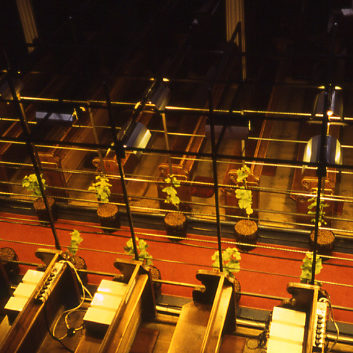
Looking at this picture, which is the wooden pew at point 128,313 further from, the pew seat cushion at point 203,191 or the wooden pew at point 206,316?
the pew seat cushion at point 203,191

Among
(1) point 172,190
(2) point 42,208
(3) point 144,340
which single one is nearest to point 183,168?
(1) point 172,190

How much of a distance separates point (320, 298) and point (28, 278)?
3.13 metres

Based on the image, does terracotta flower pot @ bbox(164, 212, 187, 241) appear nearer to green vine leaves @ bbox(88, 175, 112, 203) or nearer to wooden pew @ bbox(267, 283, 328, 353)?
green vine leaves @ bbox(88, 175, 112, 203)

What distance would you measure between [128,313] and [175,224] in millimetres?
2199

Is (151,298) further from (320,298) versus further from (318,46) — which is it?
(318,46)

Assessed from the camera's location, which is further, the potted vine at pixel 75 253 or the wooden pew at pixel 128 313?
the potted vine at pixel 75 253

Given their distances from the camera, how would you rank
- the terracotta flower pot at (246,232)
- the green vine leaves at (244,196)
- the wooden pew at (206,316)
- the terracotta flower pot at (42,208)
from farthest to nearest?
the terracotta flower pot at (42,208) < the terracotta flower pot at (246,232) < the green vine leaves at (244,196) < the wooden pew at (206,316)

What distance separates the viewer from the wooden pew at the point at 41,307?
16.9 ft

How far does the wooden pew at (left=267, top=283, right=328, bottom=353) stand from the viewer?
4797mm

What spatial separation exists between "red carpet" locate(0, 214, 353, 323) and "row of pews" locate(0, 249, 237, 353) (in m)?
0.59

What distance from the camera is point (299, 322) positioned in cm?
503

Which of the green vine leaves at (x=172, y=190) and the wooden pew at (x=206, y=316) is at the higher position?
the green vine leaves at (x=172, y=190)

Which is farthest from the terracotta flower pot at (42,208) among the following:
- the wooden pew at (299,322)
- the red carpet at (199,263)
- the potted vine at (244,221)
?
the wooden pew at (299,322)

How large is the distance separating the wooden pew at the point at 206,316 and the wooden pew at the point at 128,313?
47cm
